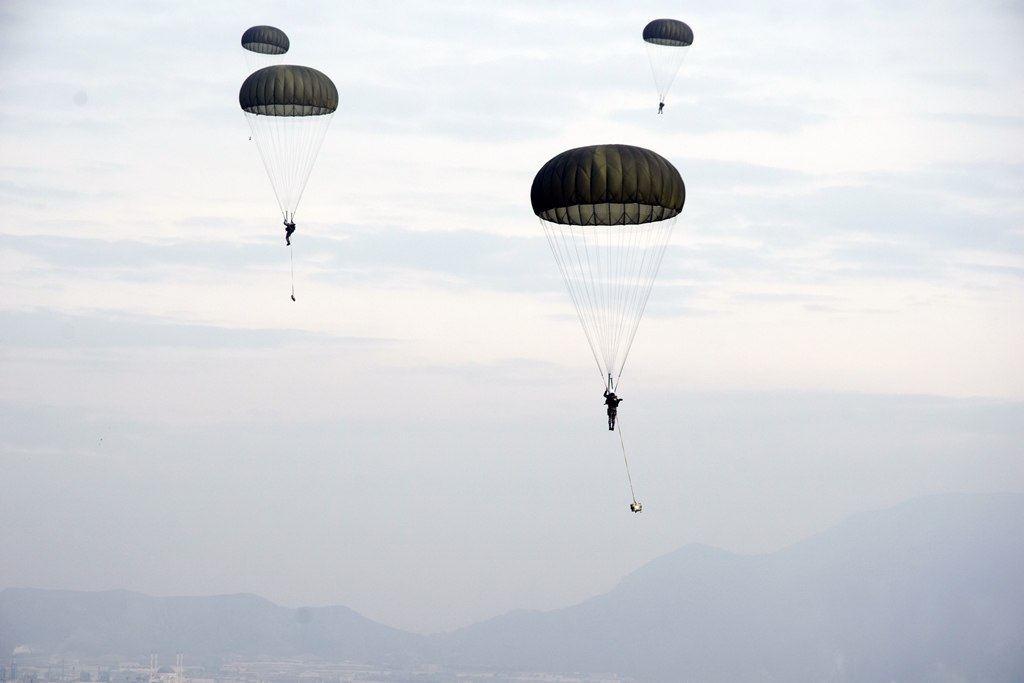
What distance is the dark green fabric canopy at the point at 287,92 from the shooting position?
242 ft

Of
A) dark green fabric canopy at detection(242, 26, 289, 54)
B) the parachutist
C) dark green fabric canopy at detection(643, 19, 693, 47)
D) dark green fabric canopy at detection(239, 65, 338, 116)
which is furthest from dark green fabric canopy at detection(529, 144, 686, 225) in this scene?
dark green fabric canopy at detection(643, 19, 693, 47)

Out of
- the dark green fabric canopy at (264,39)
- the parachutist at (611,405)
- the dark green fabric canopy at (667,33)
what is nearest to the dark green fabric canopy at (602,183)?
the parachutist at (611,405)

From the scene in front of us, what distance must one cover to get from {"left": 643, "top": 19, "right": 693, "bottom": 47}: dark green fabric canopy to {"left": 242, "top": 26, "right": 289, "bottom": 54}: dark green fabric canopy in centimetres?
3124

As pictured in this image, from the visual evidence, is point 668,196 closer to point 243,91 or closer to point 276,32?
point 243,91

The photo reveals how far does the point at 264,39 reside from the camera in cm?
8250

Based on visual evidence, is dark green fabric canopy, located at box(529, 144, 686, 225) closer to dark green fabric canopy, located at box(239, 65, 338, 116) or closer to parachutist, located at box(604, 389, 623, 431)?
parachutist, located at box(604, 389, 623, 431)

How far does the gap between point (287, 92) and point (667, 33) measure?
3899 cm

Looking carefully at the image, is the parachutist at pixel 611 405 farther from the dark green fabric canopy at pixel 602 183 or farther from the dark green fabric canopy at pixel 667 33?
the dark green fabric canopy at pixel 667 33

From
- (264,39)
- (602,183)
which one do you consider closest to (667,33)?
(264,39)

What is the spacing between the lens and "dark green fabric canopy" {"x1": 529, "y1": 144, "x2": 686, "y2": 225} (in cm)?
Answer: 5491

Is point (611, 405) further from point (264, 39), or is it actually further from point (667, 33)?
point (667, 33)

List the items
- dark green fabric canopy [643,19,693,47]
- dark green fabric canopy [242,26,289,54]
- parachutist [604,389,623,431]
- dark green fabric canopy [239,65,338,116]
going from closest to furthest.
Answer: parachutist [604,389,623,431] → dark green fabric canopy [239,65,338,116] → dark green fabric canopy [242,26,289,54] → dark green fabric canopy [643,19,693,47]

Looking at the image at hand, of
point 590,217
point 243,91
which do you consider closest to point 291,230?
point 243,91

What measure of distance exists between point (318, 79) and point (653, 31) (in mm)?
36332
